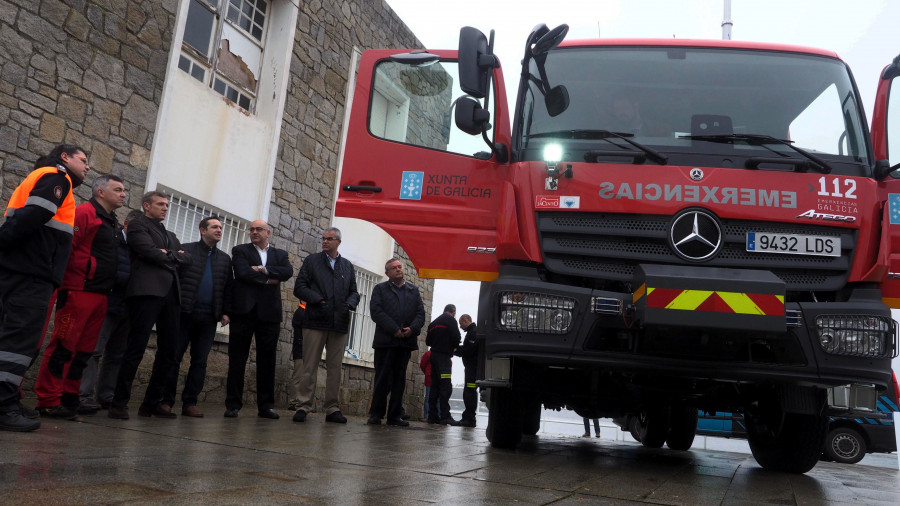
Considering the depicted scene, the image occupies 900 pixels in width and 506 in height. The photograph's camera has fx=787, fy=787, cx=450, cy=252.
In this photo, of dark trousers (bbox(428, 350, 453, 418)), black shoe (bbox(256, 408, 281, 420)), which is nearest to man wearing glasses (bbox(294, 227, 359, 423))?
black shoe (bbox(256, 408, 281, 420))

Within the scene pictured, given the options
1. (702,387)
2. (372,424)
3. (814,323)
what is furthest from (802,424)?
(372,424)

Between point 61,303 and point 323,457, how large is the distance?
2495mm

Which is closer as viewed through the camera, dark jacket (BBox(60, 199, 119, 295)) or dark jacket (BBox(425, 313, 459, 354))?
dark jacket (BBox(60, 199, 119, 295))

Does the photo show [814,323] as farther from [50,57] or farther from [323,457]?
[50,57]

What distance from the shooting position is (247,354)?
7.50m

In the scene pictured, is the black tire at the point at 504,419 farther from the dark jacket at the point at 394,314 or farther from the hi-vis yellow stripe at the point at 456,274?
the dark jacket at the point at 394,314

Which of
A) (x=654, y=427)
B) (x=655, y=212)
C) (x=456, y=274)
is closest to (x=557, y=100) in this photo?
(x=655, y=212)

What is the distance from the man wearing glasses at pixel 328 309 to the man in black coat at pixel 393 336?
1.62ft

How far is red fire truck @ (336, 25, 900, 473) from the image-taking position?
4395mm

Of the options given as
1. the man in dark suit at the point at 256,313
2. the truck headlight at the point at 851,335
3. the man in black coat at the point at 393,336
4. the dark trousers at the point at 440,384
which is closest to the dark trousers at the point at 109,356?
the man in dark suit at the point at 256,313

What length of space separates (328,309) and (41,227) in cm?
352

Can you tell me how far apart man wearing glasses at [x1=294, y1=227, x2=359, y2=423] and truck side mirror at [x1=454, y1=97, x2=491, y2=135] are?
124 inches

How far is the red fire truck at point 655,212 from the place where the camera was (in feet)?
14.4

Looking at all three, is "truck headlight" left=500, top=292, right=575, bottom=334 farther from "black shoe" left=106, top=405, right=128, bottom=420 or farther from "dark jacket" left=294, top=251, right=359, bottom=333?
"dark jacket" left=294, top=251, right=359, bottom=333
